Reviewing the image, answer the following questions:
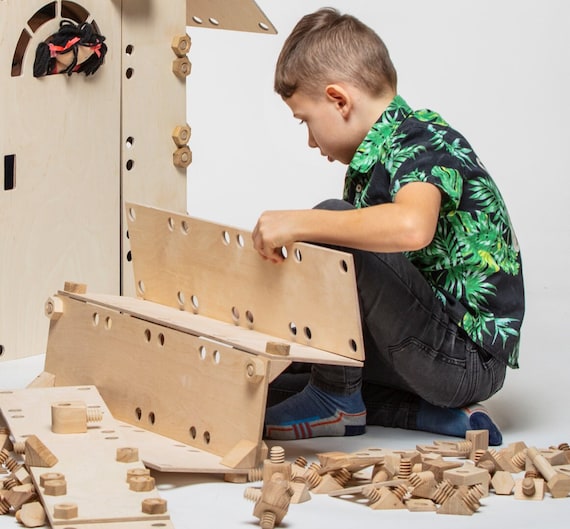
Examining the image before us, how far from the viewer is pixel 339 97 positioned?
6.63 feet

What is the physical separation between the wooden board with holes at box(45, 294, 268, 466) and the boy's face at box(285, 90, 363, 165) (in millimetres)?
419

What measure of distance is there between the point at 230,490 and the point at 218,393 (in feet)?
0.51

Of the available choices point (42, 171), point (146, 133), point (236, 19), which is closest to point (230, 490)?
point (42, 171)

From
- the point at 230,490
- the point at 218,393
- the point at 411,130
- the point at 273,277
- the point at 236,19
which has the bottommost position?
the point at 230,490

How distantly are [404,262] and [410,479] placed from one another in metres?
0.38

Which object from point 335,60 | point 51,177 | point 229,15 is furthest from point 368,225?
point 229,15

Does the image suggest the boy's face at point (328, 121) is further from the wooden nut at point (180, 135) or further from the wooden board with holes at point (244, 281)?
the wooden nut at point (180, 135)

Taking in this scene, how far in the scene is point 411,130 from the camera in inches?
77.5

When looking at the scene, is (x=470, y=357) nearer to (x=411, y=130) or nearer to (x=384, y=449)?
(x=384, y=449)

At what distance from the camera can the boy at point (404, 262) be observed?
6.31ft

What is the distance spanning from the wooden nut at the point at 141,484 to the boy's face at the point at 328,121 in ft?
2.29

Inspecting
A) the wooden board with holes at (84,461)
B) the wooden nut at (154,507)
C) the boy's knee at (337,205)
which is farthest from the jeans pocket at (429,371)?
the wooden nut at (154,507)

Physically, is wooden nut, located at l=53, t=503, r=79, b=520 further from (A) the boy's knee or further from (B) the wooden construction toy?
(B) the wooden construction toy

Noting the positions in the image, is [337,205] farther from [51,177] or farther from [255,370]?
[51,177]
